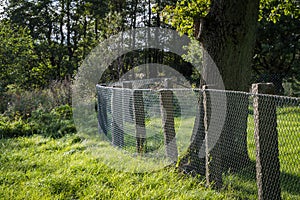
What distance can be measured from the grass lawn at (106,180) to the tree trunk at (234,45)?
333mm

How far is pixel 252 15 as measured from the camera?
14.6ft

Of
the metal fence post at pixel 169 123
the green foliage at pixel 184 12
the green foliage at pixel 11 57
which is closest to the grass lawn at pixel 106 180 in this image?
the metal fence post at pixel 169 123

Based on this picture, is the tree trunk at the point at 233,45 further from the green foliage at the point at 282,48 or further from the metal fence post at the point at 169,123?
the green foliage at the point at 282,48

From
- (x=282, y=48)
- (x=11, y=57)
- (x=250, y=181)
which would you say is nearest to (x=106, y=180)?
(x=250, y=181)

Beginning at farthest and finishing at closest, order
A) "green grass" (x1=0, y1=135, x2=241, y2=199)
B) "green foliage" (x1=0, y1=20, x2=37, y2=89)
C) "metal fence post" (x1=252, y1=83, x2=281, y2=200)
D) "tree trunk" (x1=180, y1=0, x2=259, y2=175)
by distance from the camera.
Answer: "green foliage" (x1=0, y1=20, x2=37, y2=89) → "tree trunk" (x1=180, y1=0, x2=259, y2=175) → "green grass" (x1=0, y1=135, x2=241, y2=199) → "metal fence post" (x1=252, y1=83, x2=281, y2=200)

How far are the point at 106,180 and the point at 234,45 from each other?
265 cm

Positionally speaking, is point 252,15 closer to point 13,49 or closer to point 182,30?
point 182,30

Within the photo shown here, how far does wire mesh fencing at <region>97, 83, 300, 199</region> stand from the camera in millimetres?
3018

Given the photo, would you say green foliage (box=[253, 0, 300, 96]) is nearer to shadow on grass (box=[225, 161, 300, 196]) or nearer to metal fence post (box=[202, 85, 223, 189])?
shadow on grass (box=[225, 161, 300, 196])

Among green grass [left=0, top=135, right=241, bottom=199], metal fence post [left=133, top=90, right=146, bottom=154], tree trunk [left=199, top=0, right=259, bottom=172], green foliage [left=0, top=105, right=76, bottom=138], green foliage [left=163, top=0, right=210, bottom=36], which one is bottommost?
green grass [left=0, top=135, right=241, bottom=199]

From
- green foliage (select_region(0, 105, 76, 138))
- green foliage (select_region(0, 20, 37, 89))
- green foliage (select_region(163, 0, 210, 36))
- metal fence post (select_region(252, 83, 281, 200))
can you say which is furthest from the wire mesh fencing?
green foliage (select_region(0, 20, 37, 89))

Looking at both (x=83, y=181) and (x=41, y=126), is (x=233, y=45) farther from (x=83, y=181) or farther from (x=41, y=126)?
(x=41, y=126)

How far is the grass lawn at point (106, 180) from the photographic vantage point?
361 cm

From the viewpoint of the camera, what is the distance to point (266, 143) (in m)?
3.00
